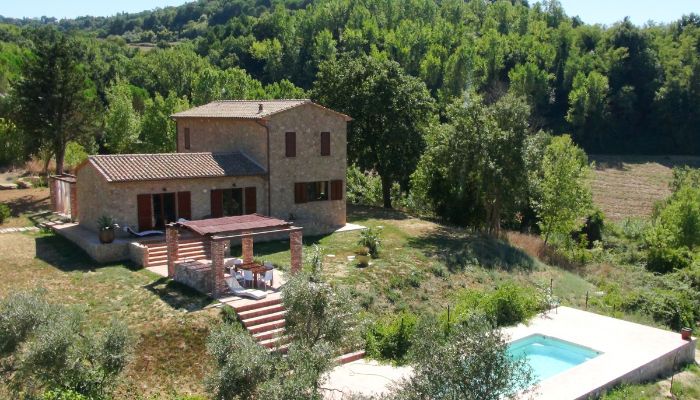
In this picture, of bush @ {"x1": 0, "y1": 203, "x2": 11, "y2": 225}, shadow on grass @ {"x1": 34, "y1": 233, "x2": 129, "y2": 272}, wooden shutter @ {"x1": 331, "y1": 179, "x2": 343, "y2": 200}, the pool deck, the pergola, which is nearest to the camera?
the pool deck

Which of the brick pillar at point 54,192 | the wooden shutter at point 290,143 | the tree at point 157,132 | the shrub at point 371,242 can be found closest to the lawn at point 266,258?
the shrub at point 371,242

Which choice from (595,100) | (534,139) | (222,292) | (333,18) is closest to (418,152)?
(534,139)

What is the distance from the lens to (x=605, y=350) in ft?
62.5

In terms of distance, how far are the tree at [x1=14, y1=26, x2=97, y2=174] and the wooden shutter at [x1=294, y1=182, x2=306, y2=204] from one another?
43.1 feet

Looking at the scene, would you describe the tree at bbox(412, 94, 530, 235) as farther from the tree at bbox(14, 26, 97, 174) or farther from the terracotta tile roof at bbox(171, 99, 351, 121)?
the tree at bbox(14, 26, 97, 174)

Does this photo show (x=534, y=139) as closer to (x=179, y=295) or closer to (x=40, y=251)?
(x=179, y=295)

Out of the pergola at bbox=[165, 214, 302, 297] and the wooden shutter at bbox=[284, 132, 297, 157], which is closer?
the pergola at bbox=[165, 214, 302, 297]

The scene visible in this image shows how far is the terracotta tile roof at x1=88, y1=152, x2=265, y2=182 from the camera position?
23.8 meters

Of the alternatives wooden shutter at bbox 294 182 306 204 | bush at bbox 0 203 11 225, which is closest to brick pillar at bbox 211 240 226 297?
wooden shutter at bbox 294 182 306 204

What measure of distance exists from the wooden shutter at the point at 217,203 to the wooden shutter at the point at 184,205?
1.03 metres

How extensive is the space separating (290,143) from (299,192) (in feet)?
7.59

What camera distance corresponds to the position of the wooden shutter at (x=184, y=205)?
82.4 feet

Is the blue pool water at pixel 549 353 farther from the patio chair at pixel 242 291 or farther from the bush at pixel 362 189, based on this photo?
the bush at pixel 362 189

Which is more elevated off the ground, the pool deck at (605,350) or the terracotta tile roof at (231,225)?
the terracotta tile roof at (231,225)
